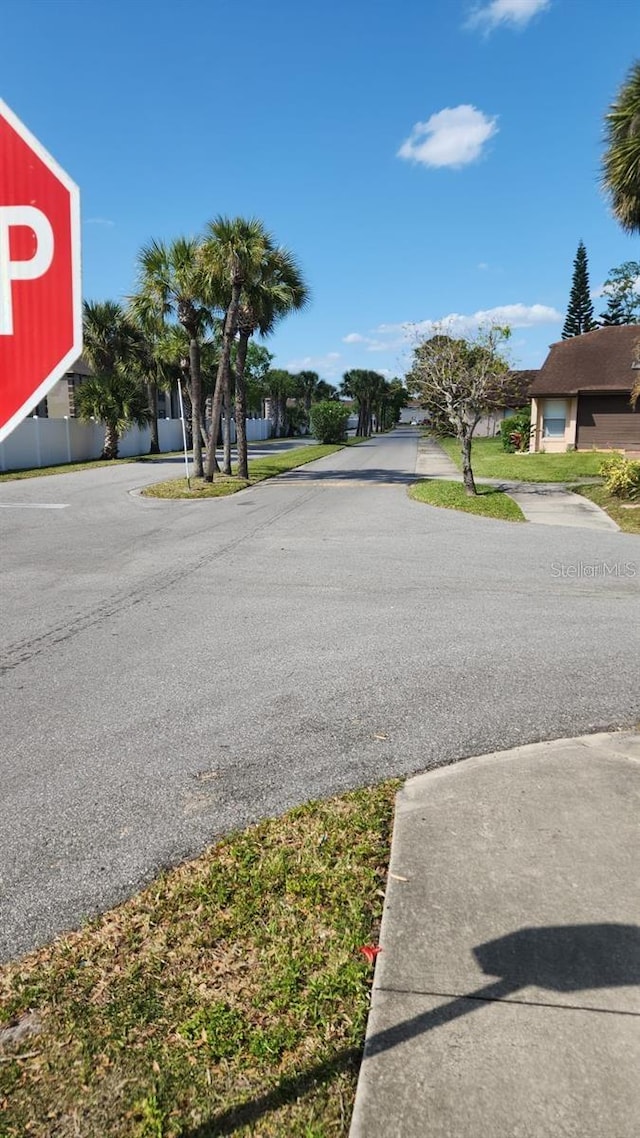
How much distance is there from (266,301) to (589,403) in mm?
16170

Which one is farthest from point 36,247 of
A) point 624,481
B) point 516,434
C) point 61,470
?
point 516,434

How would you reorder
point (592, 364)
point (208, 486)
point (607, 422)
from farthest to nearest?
point (592, 364), point (607, 422), point (208, 486)

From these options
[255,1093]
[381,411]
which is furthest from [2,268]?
[381,411]

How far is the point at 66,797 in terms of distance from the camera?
12.4ft

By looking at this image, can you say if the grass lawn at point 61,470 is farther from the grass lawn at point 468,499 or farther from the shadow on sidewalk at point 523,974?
the shadow on sidewalk at point 523,974

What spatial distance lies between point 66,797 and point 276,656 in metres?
2.60

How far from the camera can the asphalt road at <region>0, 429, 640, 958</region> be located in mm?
3541

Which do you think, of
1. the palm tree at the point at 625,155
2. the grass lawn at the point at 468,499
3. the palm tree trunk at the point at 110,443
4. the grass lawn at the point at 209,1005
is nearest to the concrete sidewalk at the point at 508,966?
the grass lawn at the point at 209,1005

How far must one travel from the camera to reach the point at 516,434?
111 feet

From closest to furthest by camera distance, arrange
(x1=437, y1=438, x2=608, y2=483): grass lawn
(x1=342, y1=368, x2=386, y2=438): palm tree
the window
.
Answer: (x1=437, y1=438, x2=608, y2=483): grass lawn
the window
(x1=342, y1=368, x2=386, y2=438): palm tree

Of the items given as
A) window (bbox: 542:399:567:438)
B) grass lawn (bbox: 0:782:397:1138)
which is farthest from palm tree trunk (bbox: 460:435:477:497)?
window (bbox: 542:399:567:438)

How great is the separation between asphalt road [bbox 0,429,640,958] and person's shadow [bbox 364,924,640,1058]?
137 cm

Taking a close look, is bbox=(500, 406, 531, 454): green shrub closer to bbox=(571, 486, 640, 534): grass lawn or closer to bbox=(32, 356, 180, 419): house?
bbox=(571, 486, 640, 534): grass lawn

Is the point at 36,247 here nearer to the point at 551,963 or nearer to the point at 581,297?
the point at 551,963
